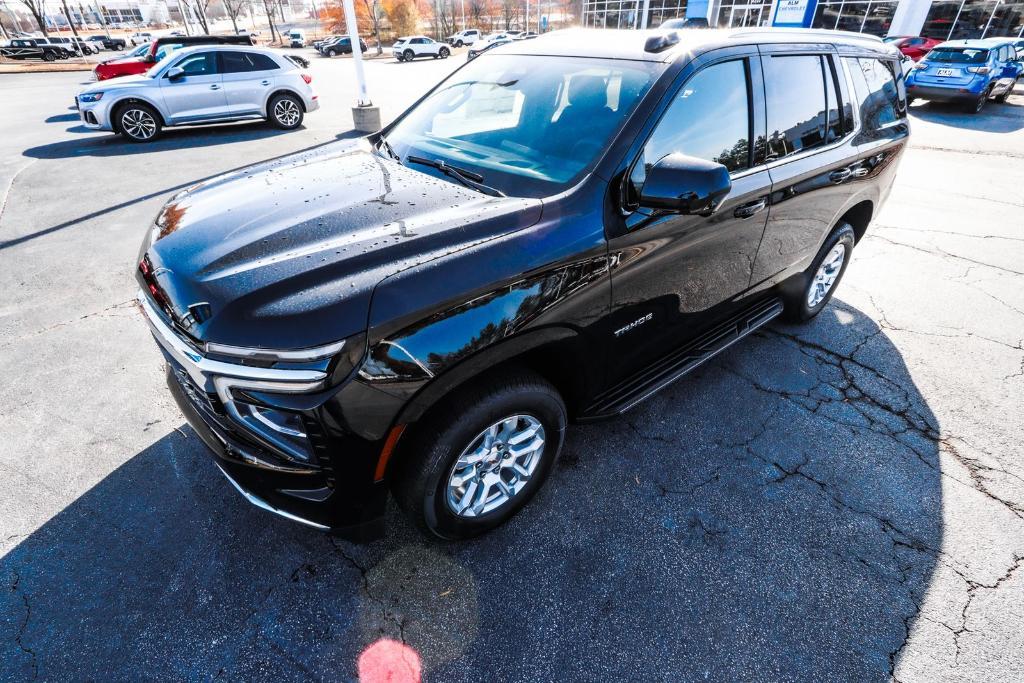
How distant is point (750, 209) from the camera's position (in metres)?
2.79

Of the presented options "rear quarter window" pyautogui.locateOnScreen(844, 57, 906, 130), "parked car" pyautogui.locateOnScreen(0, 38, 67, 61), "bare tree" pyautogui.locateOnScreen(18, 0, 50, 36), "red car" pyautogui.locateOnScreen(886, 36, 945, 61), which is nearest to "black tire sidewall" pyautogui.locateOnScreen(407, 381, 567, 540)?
"rear quarter window" pyautogui.locateOnScreen(844, 57, 906, 130)

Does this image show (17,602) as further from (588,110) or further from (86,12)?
(86,12)

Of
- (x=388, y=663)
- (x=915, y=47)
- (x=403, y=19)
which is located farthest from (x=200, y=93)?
(x=403, y=19)

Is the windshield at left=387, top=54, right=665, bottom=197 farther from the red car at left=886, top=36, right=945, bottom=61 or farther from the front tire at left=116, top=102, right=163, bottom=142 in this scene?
the red car at left=886, top=36, right=945, bottom=61

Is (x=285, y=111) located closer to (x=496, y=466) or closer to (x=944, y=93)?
(x=496, y=466)

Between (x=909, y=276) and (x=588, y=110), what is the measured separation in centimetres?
432

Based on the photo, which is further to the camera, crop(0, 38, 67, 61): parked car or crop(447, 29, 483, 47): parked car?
crop(447, 29, 483, 47): parked car

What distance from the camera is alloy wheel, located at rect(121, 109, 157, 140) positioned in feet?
31.2

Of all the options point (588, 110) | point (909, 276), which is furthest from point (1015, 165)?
point (588, 110)

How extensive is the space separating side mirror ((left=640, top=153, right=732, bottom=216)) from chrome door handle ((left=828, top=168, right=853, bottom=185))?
1702mm

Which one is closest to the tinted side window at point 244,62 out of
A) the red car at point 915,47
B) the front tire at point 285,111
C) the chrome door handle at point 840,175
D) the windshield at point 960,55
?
the front tire at point 285,111

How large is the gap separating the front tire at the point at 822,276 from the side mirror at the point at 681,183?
207 cm

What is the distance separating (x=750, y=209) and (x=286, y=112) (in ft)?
35.5

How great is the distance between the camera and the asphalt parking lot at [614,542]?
77.7 inches
